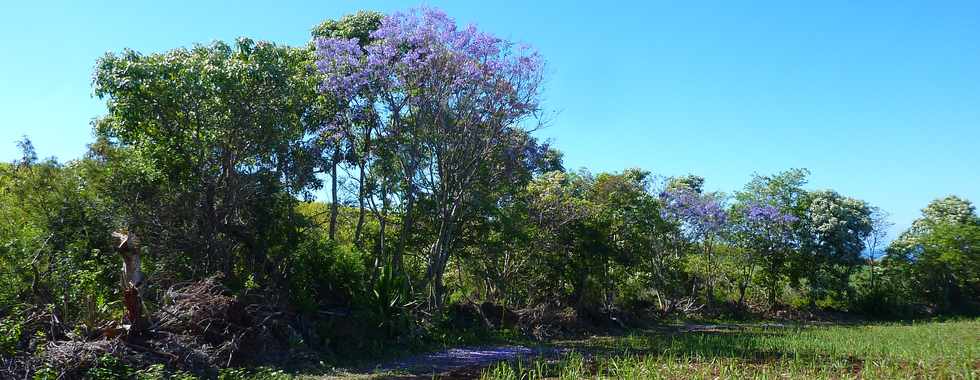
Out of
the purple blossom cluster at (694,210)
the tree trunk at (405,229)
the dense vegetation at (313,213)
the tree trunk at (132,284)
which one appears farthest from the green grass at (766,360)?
the purple blossom cluster at (694,210)

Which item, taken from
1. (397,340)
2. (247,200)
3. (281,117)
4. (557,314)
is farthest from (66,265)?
(557,314)

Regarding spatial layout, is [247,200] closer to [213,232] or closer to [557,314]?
[213,232]

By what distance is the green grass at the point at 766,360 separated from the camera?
789cm

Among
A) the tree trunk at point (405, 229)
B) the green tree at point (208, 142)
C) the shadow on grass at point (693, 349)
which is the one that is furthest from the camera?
the tree trunk at point (405, 229)

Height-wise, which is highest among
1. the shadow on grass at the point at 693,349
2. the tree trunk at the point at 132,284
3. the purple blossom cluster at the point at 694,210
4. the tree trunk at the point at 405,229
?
the purple blossom cluster at the point at 694,210

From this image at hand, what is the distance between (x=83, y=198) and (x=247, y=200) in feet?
7.77

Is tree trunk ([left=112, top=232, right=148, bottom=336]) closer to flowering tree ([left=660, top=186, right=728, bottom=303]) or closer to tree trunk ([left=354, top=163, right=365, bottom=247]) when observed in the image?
tree trunk ([left=354, top=163, right=365, bottom=247])

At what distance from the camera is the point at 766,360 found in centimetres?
953

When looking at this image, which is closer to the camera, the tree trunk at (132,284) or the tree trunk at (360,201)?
the tree trunk at (132,284)

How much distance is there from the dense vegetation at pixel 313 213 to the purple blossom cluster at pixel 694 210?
0.64 ft

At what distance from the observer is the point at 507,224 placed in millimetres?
13289

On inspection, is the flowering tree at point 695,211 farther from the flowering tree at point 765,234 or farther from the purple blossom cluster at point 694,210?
the flowering tree at point 765,234

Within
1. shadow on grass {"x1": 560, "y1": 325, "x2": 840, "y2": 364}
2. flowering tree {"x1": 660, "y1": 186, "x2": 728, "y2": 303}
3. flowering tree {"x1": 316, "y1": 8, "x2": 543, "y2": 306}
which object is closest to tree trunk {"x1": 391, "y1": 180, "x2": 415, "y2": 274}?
flowering tree {"x1": 316, "y1": 8, "x2": 543, "y2": 306}

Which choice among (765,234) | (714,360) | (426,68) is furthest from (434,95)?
(765,234)
